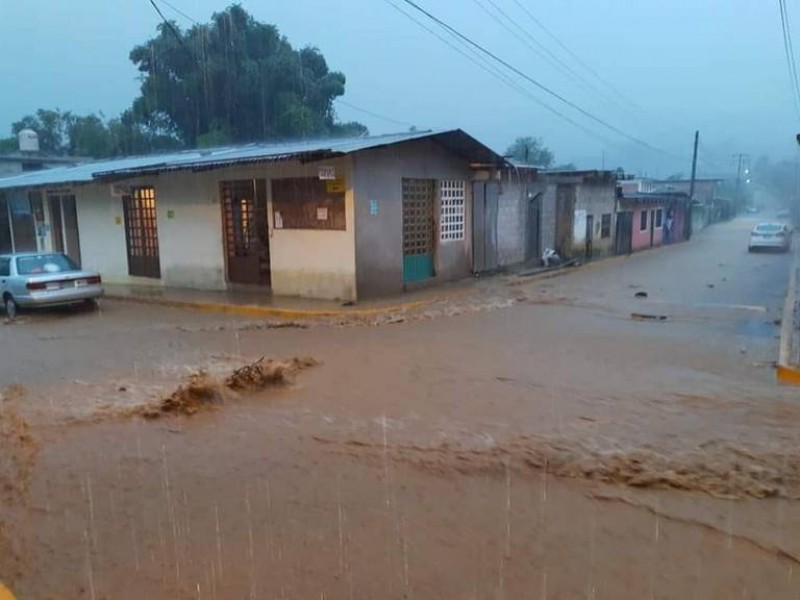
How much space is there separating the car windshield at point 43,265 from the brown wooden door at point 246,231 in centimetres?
355

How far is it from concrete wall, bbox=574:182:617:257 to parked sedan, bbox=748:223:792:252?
8654 millimetres

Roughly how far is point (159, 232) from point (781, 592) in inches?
646

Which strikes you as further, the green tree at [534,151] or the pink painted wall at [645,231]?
the green tree at [534,151]

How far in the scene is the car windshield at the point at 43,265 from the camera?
44.4ft

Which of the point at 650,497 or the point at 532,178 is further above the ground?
the point at 532,178

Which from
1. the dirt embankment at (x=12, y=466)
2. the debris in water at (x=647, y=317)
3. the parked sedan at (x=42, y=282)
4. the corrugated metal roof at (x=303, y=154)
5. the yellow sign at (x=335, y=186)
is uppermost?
the corrugated metal roof at (x=303, y=154)

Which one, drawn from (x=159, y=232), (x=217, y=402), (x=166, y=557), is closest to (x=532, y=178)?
(x=159, y=232)

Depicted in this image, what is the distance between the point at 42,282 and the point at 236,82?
2121 cm

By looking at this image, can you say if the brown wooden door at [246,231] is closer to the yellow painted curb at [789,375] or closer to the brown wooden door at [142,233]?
the brown wooden door at [142,233]

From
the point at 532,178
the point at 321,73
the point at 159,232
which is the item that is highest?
the point at 321,73

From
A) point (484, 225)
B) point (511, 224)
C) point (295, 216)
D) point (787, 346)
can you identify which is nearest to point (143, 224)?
point (295, 216)

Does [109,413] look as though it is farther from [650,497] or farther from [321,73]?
[321,73]

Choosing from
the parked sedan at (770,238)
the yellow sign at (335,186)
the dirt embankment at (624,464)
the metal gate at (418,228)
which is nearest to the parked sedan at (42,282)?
the yellow sign at (335,186)

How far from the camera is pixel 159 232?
17.1 meters
